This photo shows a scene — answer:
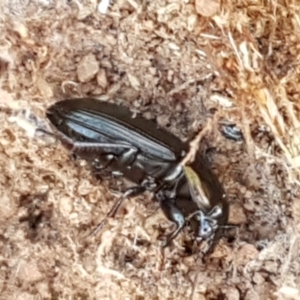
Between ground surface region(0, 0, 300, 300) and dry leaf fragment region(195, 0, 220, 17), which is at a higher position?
dry leaf fragment region(195, 0, 220, 17)

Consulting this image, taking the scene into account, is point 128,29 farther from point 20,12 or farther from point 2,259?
point 2,259

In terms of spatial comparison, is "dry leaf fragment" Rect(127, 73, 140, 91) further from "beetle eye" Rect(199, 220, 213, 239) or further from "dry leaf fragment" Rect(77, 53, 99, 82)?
"beetle eye" Rect(199, 220, 213, 239)

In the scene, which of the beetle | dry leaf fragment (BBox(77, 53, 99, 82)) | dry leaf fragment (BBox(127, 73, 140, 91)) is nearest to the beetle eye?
the beetle

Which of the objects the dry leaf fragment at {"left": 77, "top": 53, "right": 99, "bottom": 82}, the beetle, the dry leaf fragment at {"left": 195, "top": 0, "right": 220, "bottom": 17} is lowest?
the beetle

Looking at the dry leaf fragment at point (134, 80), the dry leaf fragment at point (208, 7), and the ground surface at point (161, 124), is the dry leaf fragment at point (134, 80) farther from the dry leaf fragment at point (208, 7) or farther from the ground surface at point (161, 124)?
the dry leaf fragment at point (208, 7)

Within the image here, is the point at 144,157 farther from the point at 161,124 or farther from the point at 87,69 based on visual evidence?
the point at 87,69

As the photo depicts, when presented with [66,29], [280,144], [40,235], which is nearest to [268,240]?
[280,144]

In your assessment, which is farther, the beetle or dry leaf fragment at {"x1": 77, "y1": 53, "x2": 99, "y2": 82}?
dry leaf fragment at {"x1": 77, "y1": 53, "x2": 99, "y2": 82}

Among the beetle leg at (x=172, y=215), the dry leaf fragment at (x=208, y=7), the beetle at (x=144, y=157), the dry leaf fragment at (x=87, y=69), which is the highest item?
the dry leaf fragment at (x=208, y=7)

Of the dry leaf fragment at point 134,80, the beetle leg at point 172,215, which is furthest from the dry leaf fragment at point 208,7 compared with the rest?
the beetle leg at point 172,215

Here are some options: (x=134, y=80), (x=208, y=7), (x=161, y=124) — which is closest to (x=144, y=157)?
(x=161, y=124)
